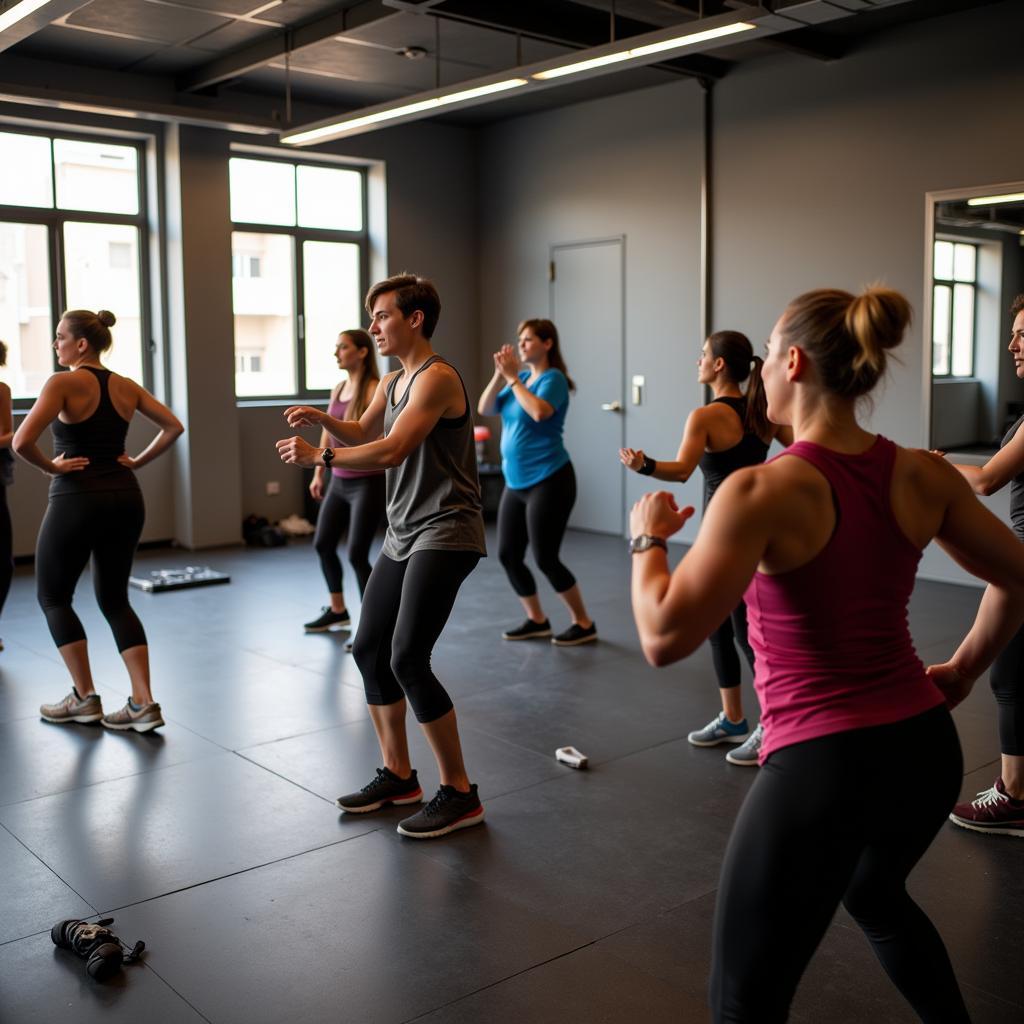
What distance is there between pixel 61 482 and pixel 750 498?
335 cm

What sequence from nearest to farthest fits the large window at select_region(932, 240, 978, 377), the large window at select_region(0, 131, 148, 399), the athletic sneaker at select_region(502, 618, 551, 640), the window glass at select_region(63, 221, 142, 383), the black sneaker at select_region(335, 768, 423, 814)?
1. the black sneaker at select_region(335, 768, 423, 814)
2. the athletic sneaker at select_region(502, 618, 551, 640)
3. the large window at select_region(932, 240, 978, 377)
4. the large window at select_region(0, 131, 148, 399)
5. the window glass at select_region(63, 221, 142, 383)

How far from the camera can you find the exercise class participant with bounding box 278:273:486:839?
318cm

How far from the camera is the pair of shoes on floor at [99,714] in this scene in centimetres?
431

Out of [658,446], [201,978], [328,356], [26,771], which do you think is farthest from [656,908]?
[328,356]

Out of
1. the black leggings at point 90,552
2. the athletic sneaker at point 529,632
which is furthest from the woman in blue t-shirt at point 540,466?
the black leggings at point 90,552

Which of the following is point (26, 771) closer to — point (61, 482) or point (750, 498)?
point (61, 482)

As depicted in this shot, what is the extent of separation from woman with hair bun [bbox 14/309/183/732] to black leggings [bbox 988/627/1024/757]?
9.76 feet

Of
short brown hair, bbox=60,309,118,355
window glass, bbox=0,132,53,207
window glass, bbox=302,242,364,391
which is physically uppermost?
window glass, bbox=0,132,53,207

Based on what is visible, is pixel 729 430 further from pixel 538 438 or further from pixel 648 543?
pixel 648 543

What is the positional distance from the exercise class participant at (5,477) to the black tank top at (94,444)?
2.58 feet

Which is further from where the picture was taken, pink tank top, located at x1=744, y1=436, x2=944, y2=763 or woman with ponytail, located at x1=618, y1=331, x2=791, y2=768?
woman with ponytail, located at x1=618, y1=331, x2=791, y2=768

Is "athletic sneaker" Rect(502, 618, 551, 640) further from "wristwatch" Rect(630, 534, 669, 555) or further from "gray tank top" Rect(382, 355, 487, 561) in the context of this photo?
"wristwatch" Rect(630, 534, 669, 555)

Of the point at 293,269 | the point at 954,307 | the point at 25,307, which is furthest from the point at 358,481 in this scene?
the point at 293,269

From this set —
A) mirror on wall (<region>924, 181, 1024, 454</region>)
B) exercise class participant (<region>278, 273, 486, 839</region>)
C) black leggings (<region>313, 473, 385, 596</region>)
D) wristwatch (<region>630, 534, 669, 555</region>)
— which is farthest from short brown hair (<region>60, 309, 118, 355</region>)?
mirror on wall (<region>924, 181, 1024, 454</region>)
